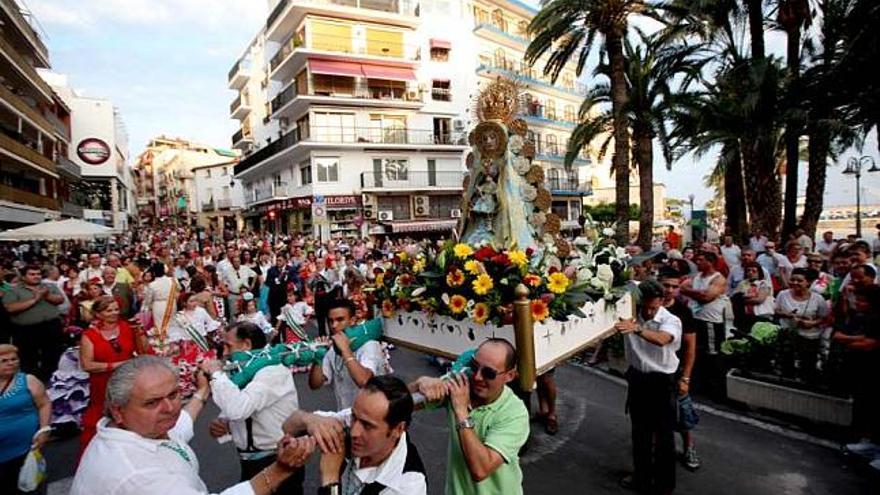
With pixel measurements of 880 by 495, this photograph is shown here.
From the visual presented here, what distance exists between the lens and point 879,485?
13.6ft

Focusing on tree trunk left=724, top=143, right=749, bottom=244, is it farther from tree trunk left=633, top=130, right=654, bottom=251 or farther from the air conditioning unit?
the air conditioning unit

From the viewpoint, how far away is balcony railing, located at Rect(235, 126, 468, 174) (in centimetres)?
2936

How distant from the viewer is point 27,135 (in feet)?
89.6

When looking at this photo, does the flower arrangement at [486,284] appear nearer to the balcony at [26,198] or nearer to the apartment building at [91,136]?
the balcony at [26,198]

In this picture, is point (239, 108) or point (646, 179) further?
point (239, 108)

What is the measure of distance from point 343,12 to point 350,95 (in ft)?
15.2

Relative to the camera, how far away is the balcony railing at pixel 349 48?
28906mm

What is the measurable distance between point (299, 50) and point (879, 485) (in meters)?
29.3

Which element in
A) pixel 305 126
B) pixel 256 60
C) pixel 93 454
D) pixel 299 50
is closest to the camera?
pixel 93 454

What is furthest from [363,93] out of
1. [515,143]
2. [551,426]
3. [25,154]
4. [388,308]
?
[388,308]

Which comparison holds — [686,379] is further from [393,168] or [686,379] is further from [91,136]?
[91,136]

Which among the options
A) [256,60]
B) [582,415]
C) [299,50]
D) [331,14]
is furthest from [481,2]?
[582,415]

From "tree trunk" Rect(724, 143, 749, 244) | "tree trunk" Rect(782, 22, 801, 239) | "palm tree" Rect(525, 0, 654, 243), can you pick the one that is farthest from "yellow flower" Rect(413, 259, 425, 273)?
"tree trunk" Rect(724, 143, 749, 244)

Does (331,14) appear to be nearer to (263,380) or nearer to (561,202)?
(561,202)
